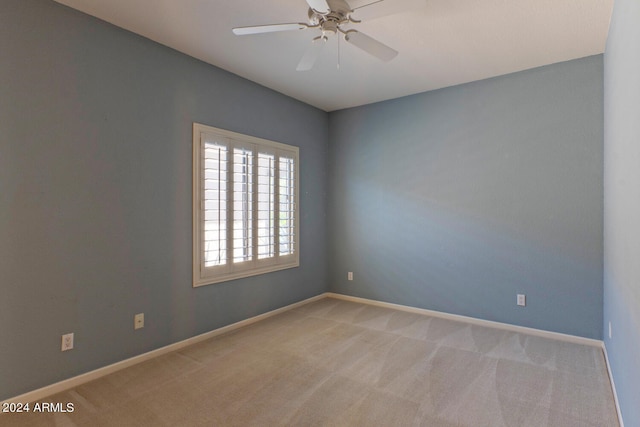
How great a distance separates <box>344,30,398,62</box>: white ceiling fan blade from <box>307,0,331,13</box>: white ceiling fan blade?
244 mm

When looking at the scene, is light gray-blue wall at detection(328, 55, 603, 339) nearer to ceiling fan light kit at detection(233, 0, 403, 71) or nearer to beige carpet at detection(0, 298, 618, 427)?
beige carpet at detection(0, 298, 618, 427)

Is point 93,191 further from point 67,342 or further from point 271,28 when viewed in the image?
point 271,28

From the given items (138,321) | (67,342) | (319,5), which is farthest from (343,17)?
(67,342)

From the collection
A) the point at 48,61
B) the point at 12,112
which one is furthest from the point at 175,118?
the point at 12,112

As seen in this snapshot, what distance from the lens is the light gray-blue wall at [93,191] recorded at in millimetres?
2141

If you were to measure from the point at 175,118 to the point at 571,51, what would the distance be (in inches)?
144

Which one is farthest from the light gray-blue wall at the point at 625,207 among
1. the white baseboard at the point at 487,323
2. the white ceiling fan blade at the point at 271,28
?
the white ceiling fan blade at the point at 271,28

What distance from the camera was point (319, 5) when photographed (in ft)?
6.06

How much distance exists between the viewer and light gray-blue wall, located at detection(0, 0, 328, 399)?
214 centimetres

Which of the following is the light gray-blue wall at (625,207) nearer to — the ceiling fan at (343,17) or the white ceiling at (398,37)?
the white ceiling at (398,37)

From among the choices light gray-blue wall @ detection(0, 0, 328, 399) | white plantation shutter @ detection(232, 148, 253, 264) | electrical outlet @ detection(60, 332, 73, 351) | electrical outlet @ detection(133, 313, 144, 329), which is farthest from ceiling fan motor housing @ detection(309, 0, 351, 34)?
electrical outlet @ detection(60, 332, 73, 351)

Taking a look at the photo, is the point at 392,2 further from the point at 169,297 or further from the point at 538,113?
the point at 169,297

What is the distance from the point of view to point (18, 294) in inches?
84.3

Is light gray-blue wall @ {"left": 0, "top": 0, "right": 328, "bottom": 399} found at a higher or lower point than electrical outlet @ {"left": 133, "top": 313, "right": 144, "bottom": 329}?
higher
